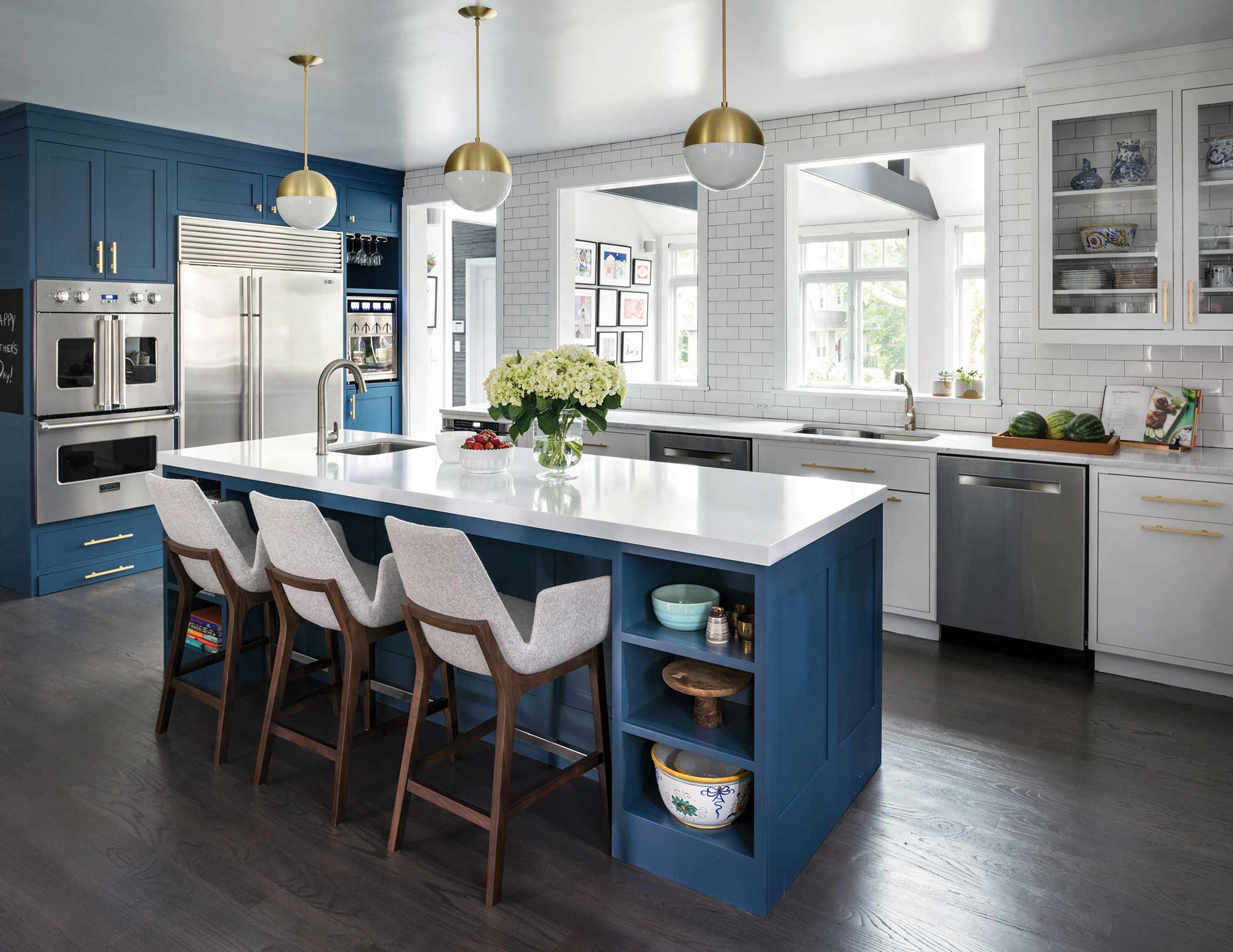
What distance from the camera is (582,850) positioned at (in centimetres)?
265

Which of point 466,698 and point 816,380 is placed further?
point 816,380

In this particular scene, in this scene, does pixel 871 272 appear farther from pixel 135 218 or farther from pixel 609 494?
pixel 609 494

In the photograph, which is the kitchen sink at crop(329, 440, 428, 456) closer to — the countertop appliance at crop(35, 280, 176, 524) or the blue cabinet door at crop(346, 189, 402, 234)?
the countertop appliance at crop(35, 280, 176, 524)

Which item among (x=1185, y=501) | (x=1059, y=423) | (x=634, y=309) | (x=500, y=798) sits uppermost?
(x=634, y=309)

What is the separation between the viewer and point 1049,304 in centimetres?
428

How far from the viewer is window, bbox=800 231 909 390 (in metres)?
9.52

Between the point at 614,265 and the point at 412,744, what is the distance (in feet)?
25.1

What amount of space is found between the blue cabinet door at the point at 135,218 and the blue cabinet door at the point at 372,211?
141cm

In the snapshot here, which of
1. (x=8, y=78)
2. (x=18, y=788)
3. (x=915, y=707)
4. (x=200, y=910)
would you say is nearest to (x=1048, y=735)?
(x=915, y=707)

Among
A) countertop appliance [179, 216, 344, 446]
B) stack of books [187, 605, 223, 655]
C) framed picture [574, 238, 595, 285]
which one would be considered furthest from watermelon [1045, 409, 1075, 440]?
framed picture [574, 238, 595, 285]

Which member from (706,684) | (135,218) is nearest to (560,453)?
(706,684)

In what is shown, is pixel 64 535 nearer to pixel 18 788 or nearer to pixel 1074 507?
pixel 18 788

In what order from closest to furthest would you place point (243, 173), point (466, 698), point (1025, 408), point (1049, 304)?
point (466, 698) → point (1049, 304) → point (1025, 408) → point (243, 173)

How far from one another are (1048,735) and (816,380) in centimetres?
697
